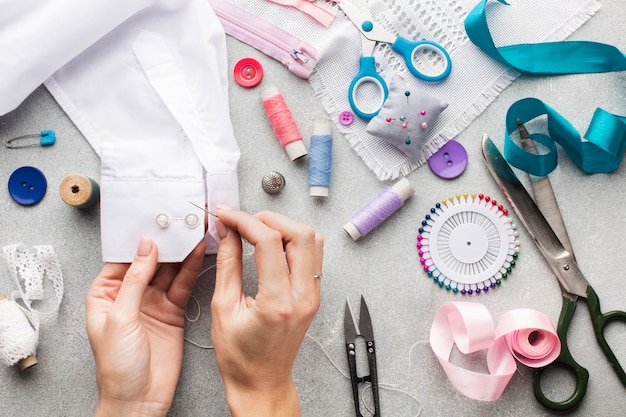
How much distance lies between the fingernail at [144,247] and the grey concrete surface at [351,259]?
0.69 ft

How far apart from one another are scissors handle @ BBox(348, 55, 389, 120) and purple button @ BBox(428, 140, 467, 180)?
0.18m

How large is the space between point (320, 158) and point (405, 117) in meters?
0.22

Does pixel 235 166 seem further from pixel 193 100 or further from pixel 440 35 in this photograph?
pixel 440 35

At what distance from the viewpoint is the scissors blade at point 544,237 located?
4.71ft

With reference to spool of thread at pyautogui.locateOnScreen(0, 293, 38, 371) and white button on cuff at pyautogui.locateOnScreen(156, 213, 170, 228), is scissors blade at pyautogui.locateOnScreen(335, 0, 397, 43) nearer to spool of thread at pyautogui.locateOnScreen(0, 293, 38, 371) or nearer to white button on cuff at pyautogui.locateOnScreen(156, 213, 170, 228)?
white button on cuff at pyautogui.locateOnScreen(156, 213, 170, 228)

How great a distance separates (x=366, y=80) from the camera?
150 cm

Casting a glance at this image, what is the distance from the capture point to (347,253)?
1481 mm

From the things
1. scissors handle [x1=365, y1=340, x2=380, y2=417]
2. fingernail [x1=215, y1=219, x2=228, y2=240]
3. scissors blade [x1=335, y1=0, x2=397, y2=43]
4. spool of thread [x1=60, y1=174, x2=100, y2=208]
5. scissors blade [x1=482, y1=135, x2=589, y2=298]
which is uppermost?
scissors blade [x1=335, y1=0, x2=397, y2=43]

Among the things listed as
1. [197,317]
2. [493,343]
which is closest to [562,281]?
[493,343]

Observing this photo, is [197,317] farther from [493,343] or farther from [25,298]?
[493,343]

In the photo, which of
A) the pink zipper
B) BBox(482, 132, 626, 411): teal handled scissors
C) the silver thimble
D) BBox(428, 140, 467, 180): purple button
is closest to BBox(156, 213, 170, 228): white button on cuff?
the silver thimble

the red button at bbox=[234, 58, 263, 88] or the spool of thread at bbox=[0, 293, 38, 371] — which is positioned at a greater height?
the red button at bbox=[234, 58, 263, 88]

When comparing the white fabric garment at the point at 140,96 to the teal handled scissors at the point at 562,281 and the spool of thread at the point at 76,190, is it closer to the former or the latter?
the spool of thread at the point at 76,190

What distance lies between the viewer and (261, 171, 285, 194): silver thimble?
57.1 inches
